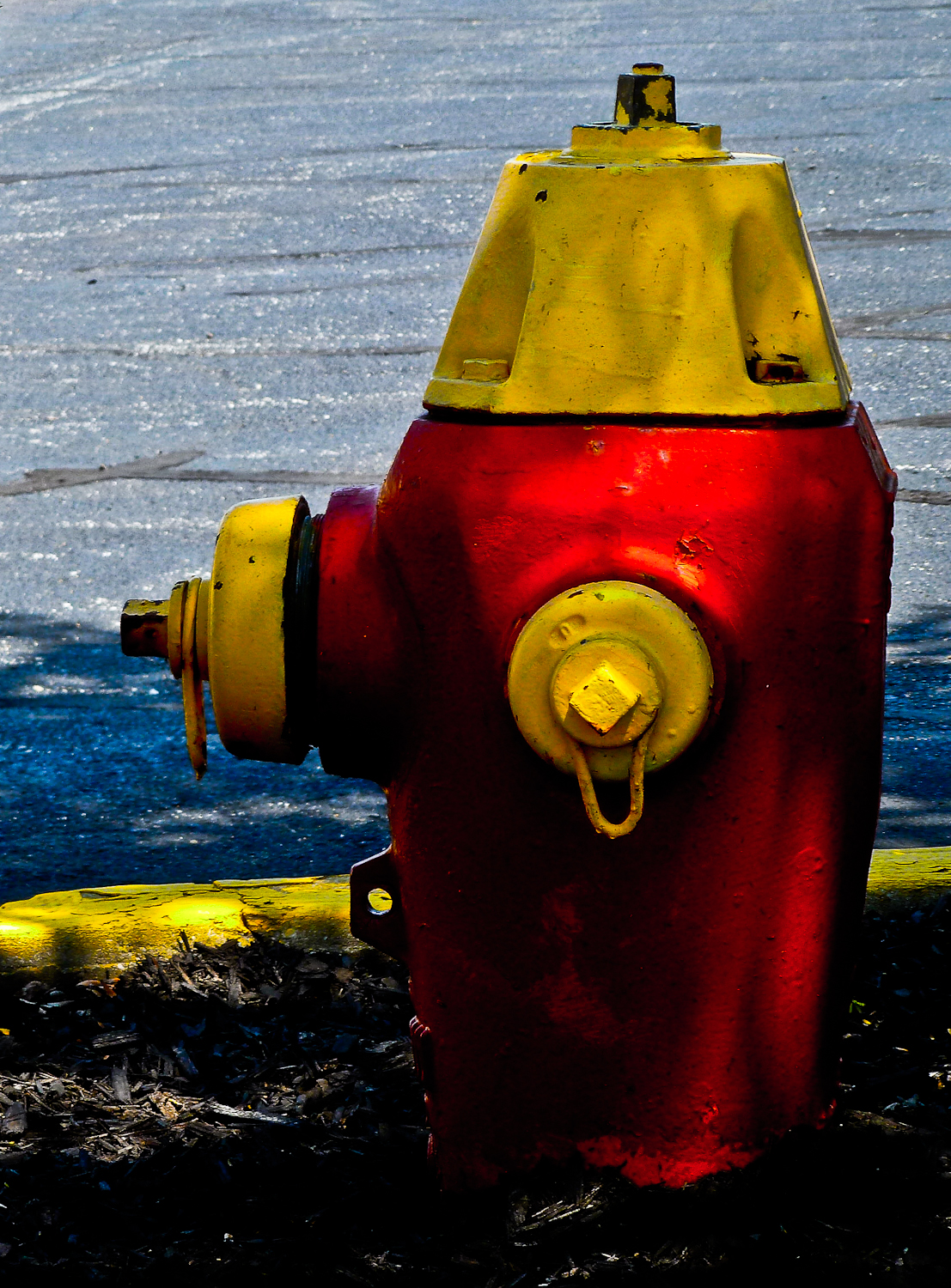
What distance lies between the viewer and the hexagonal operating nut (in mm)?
1671

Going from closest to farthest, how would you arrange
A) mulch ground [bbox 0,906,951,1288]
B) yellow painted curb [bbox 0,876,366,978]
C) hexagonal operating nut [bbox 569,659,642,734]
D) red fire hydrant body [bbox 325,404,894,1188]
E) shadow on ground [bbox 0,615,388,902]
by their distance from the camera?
hexagonal operating nut [bbox 569,659,642,734] < red fire hydrant body [bbox 325,404,894,1188] < mulch ground [bbox 0,906,951,1288] < yellow painted curb [bbox 0,876,366,978] < shadow on ground [bbox 0,615,388,902]

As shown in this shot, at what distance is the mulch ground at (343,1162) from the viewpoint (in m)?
1.97

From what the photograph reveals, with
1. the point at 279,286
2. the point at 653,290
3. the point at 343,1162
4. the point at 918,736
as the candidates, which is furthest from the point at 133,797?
the point at 279,286

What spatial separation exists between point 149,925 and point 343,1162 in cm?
74

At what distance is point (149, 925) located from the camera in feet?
9.34

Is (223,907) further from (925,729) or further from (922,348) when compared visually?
(922,348)

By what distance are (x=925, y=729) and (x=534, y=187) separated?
2518mm

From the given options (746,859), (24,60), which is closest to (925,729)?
(746,859)

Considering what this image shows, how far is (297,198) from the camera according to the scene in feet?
32.8

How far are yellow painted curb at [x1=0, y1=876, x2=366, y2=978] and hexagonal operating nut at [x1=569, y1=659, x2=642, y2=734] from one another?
125 cm

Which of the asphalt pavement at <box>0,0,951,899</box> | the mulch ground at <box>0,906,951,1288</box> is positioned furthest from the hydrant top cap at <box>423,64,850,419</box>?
the asphalt pavement at <box>0,0,951,899</box>

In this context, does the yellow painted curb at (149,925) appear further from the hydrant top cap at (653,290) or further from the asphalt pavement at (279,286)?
the hydrant top cap at (653,290)

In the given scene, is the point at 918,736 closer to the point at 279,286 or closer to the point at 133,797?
the point at 133,797

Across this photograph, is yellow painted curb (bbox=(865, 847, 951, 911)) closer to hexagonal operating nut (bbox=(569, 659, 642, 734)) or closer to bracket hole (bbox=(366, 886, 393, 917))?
bracket hole (bbox=(366, 886, 393, 917))
